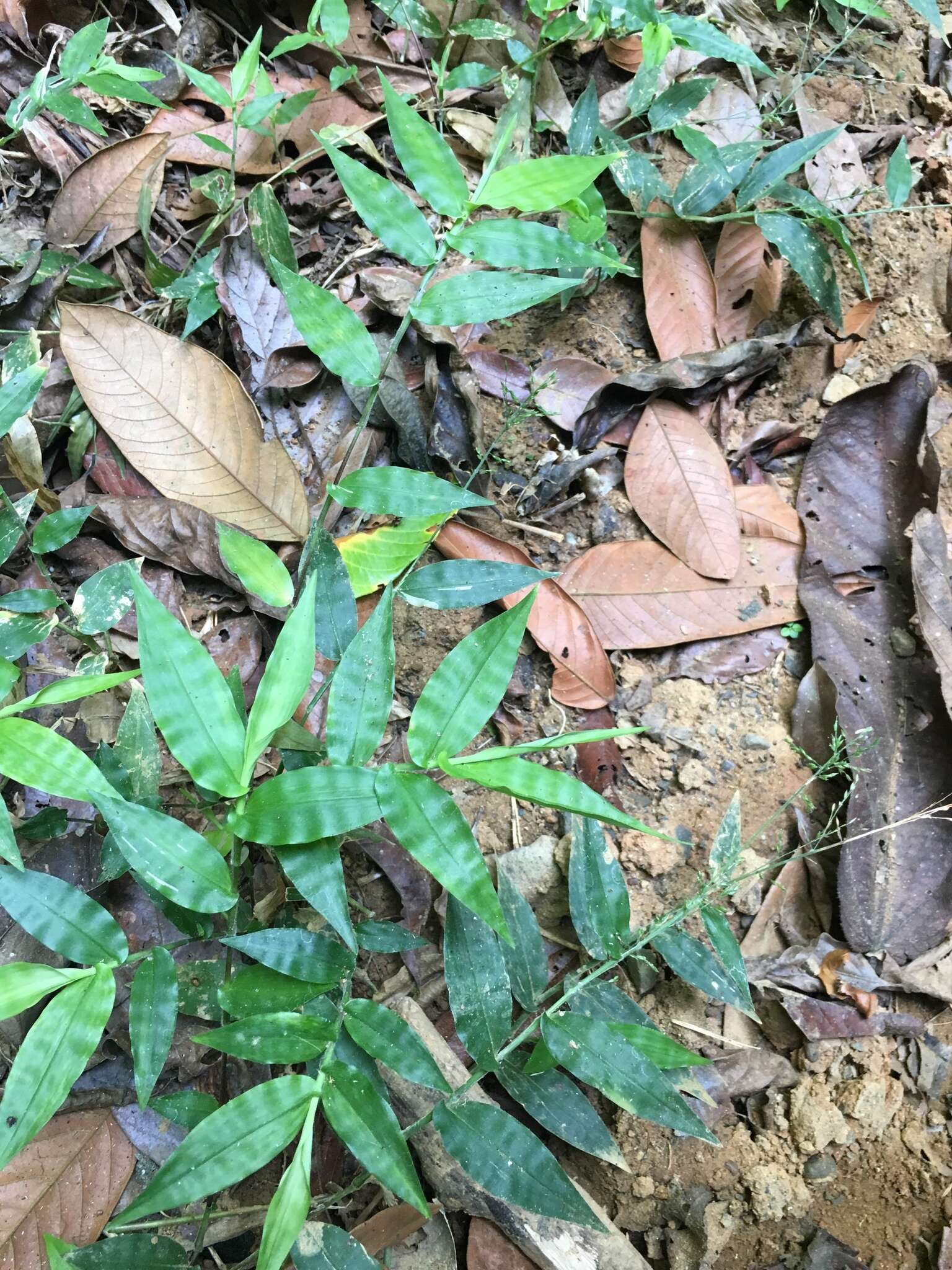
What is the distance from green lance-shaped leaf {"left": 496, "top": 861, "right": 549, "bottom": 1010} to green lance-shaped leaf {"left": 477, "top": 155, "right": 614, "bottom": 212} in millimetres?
922

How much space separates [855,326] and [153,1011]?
6.23 feet

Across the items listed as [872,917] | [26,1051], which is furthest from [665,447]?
[26,1051]

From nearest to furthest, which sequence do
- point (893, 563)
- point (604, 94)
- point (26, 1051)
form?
point (26, 1051)
point (893, 563)
point (604, 94)

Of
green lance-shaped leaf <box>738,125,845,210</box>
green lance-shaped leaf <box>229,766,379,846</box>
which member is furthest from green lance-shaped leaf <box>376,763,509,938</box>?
green lance-shaped leaf <box>738,125,845,210</box>

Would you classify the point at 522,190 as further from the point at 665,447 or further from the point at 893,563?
the point at 893,563

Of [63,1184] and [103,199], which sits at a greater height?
[103,199]

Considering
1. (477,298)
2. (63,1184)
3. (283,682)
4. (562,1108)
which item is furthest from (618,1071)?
(477,298)

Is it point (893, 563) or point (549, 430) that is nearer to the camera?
point (893, 563)

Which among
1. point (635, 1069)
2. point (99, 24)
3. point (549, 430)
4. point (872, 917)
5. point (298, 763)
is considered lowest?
point (872, 917)

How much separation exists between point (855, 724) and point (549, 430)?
829 millimetres

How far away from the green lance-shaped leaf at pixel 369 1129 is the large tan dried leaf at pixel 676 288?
58.6 inches

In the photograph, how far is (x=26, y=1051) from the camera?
34.2 inches

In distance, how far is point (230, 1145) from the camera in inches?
33.4

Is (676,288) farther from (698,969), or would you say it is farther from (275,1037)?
(275,1037)
